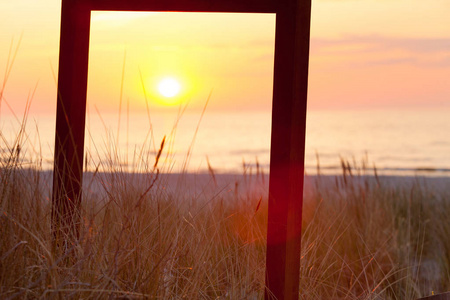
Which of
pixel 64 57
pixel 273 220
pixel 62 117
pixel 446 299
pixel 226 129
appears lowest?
pixel 446 299

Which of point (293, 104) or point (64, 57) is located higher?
Result: point (64, 57)

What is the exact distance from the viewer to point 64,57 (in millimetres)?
3129

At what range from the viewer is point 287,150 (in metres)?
2.60

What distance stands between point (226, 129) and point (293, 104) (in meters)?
22.3

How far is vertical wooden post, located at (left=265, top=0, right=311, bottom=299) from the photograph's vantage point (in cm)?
260

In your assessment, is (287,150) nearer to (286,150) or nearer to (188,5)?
(286,150)

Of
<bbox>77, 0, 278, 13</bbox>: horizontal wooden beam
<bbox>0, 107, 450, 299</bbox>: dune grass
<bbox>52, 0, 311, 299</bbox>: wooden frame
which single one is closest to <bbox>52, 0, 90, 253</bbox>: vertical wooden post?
<bbox>77, 0, 278, 13</bbox>: horizontal wooden beam

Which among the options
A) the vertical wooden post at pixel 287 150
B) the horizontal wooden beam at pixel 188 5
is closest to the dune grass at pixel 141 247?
the vertical wooden post at pixel 287 150

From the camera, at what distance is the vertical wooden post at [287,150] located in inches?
102

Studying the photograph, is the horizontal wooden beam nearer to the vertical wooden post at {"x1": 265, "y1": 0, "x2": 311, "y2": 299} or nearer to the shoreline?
the vertical wooden post at {"x1": 265, "y1": 0, "x2": 311, "y2": 299}

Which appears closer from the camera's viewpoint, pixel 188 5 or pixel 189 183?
pixel 188 5

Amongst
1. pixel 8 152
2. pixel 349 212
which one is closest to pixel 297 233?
pixel 8 152

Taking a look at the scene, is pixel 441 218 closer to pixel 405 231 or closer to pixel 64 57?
pixel 405 231

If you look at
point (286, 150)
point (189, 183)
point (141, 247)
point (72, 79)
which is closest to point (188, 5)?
point (72, 79)
